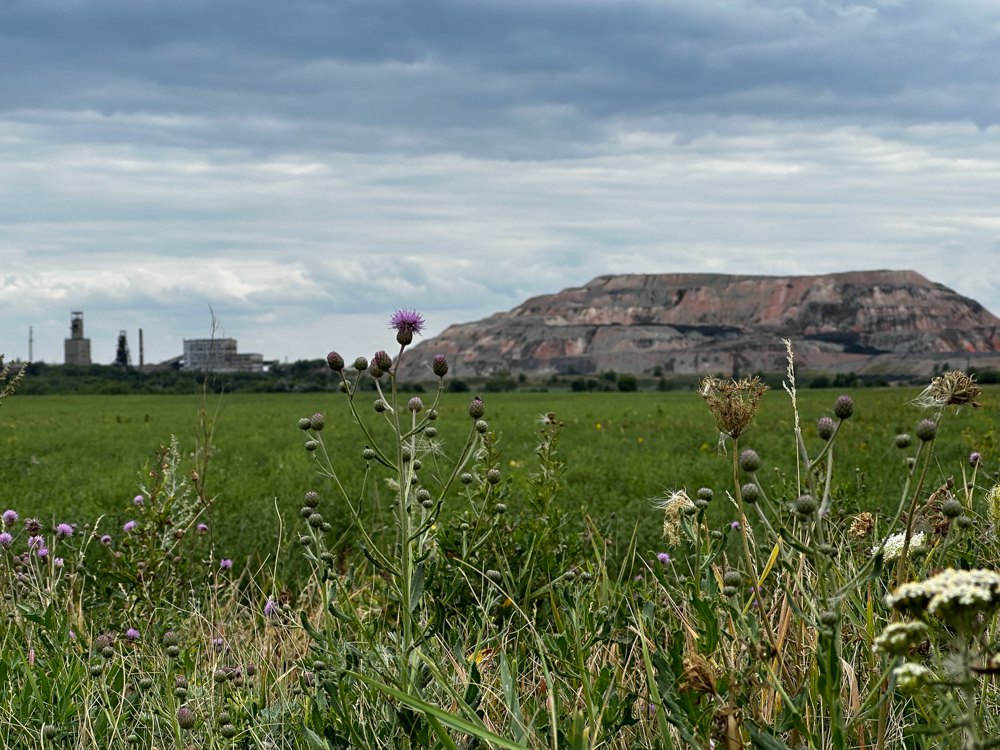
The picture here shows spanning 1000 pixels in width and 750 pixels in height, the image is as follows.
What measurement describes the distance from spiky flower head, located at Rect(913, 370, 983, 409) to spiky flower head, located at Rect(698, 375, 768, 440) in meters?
0.35

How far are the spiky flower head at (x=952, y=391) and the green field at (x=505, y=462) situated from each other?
0.07 m

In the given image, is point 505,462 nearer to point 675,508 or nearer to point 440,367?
point 675,508

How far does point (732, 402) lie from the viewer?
2.14 meters

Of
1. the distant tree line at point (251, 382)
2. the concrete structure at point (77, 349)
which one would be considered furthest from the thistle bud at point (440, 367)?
the concrete structure at point (77, 349)

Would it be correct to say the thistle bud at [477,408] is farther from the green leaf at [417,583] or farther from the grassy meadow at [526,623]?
the green leaf at [417,583]

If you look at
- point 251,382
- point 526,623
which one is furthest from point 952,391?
point 251,382

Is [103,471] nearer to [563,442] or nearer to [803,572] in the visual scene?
[563,442]

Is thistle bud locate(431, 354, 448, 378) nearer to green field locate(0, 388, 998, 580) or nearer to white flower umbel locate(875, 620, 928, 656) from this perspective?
green field locate(0, 388, 998, 580)

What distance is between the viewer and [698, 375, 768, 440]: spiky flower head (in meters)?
2.12

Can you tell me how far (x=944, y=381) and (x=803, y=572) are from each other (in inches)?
63.3

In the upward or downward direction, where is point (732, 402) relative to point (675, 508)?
upward

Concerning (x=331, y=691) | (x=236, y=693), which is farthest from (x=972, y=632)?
(x=236, y=693)

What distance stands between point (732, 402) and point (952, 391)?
1.55 ft

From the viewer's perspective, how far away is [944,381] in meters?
2.17
